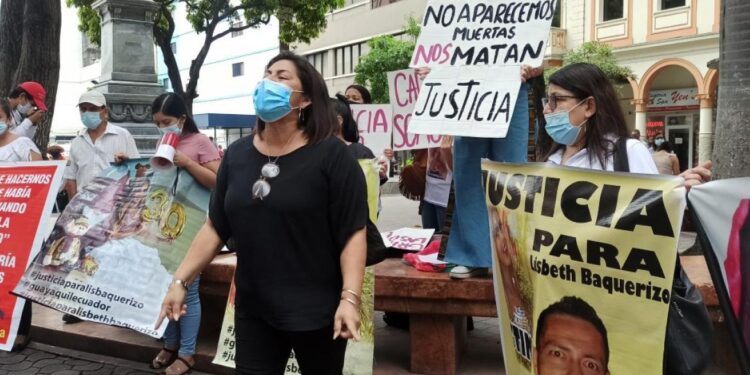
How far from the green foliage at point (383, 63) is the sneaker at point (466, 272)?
2655cm

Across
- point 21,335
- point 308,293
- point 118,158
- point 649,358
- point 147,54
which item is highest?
point 147,54

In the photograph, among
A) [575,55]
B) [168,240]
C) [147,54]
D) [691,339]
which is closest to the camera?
[691,339]

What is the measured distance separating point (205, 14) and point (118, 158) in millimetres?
18187

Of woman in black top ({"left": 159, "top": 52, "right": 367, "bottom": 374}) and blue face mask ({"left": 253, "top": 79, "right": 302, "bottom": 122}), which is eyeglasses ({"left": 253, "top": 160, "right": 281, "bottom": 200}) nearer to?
woman in black top ({"left": 159, "top": 52, "right": 367, "bottom": 374})

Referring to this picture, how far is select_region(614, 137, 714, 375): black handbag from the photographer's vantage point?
7.46 feet

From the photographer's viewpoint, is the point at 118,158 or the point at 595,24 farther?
the point at 595,24

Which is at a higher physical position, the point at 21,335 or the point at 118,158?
the point at 118,158

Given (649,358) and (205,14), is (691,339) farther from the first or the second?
(205,14)

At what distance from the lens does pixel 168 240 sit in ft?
14.3

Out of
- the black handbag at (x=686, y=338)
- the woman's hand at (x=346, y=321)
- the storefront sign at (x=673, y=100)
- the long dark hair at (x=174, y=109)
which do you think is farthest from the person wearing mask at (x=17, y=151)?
the storefront sign at (x=673, y=100)

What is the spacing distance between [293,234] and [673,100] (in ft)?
86.7

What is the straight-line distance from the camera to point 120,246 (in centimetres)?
450

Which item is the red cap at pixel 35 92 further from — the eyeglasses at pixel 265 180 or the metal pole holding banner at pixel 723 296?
the metal pole holding banner at pixel 723 296

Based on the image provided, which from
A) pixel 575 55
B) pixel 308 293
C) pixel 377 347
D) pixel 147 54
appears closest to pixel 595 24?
pixel 575 55
